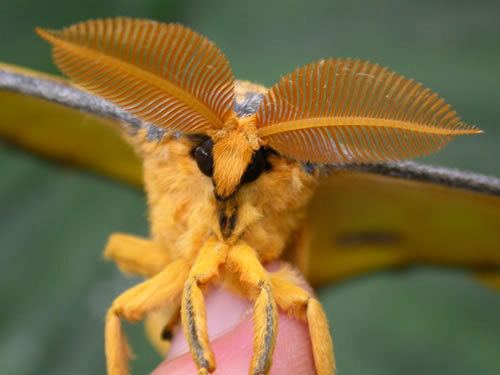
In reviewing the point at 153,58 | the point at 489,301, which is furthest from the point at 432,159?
the point at 153,58

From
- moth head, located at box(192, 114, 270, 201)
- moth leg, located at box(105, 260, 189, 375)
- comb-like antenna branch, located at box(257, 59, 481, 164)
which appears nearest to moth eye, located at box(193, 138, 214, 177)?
moth head, located at box(192, 114, 270, 201)

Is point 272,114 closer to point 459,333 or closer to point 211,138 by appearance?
point 211,138

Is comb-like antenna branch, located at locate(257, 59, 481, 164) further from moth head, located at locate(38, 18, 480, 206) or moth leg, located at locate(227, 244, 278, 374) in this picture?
moth leg, located at locate(227, 244, 278, 374)

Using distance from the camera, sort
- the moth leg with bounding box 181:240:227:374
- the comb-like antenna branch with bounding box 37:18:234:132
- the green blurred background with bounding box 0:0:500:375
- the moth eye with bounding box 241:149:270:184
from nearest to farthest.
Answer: the comb-like antenna branch with bounding box 37:18:234:132, the moth leg with bounding box 181:240:227:374, the moth eye with bounding box 241:149:270:184, the green blurred background with bounding box 0:0:500:375

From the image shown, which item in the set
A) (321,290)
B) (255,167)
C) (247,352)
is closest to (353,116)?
(255,167)

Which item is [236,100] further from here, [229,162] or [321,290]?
[321,290]
